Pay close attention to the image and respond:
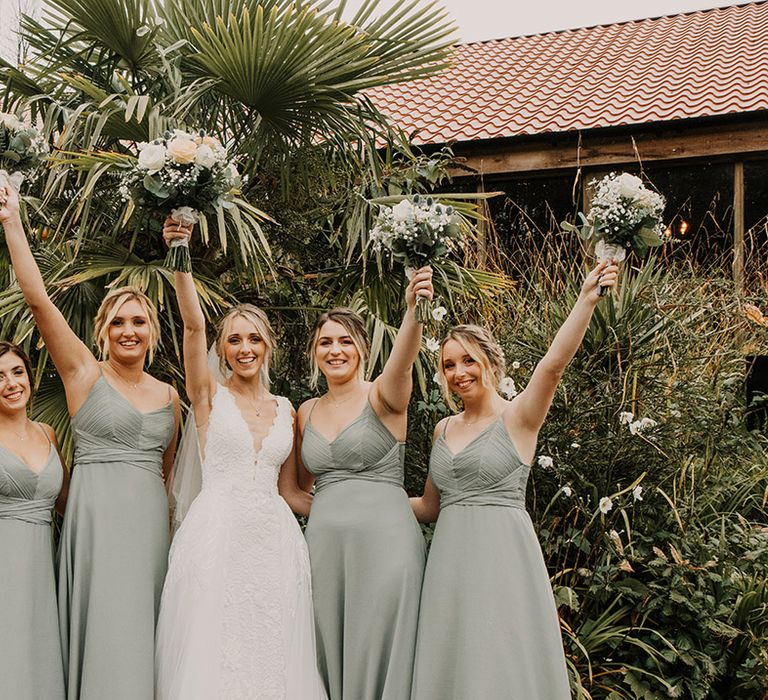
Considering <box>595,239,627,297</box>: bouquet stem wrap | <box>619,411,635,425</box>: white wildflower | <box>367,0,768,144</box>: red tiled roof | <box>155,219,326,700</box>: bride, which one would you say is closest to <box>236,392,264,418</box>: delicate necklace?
<box>155,219,326,700</box>: bride

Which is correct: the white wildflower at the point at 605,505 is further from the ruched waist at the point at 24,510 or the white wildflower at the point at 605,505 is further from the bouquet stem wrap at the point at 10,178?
the bouquet stem wrap at the point at 10,178

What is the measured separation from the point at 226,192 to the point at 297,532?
1.65 metres

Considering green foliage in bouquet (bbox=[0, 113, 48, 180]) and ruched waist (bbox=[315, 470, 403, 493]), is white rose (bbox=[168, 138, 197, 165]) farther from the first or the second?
ruched waist (bbox=[315, 470, 403, 493])

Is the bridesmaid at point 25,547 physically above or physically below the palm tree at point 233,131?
below

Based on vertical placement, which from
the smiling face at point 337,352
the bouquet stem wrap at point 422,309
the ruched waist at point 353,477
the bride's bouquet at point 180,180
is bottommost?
the ruched waist at point 353,477

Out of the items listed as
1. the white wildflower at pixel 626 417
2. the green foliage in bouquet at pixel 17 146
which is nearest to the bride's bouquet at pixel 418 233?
the green foliage in bouquet at pixel 17 146

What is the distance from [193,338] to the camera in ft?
14.5

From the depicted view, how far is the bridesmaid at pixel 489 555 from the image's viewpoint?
4.04 meters

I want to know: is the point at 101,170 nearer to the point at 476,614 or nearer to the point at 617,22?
the point at 476,614

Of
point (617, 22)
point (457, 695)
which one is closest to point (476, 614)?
point (457, 695)

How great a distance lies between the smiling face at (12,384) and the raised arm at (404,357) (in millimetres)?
1671

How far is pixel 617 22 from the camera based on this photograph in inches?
759

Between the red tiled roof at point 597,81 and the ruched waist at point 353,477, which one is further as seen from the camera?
the red tiled roof at point 597,81

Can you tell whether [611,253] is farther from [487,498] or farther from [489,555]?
[489,555]
